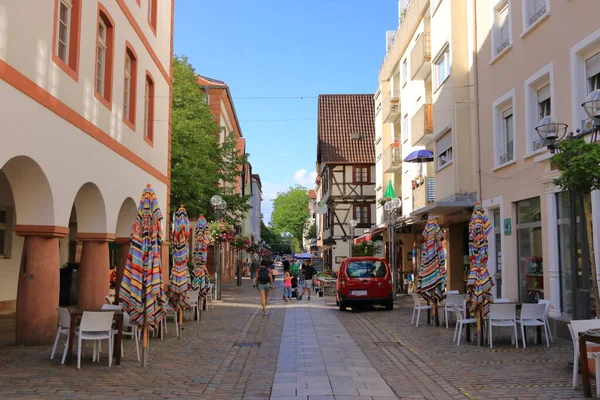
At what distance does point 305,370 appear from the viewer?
9.41 metres

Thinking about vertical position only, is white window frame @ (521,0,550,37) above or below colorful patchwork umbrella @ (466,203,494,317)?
above


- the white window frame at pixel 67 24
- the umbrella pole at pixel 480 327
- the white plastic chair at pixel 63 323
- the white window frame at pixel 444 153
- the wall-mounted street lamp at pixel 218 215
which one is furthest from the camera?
the wall-mounted street lamp at pixel 218 215

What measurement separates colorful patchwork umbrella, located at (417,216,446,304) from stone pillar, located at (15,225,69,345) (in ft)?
28.7

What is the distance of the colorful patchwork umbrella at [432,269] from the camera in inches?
625

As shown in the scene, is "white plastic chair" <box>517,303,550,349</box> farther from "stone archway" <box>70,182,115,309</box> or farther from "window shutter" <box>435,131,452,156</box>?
"window shutter" <box>435,131,452,156</box>

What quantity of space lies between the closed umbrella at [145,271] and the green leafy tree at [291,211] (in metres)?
95.6

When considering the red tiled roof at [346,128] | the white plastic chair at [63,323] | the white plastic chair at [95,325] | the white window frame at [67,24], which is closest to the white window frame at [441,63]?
the white window frame at [67,24]

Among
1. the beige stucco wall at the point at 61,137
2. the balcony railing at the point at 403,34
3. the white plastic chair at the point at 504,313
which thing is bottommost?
the white plastic chair at the point at 504,313

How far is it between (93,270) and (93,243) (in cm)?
61

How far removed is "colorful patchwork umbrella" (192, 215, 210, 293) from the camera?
19.3 m

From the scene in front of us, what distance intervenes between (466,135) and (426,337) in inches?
378

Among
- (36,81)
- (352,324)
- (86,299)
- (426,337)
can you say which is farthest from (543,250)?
(36,81)

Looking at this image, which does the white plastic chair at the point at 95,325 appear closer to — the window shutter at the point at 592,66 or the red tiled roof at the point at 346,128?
the window shutter at the point at 592,66

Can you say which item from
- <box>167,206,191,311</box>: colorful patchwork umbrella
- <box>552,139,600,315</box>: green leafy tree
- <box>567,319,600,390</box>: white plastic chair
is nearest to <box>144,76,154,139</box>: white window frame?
<box>167,206,191,311</box>: colorful patchwork umbrella
